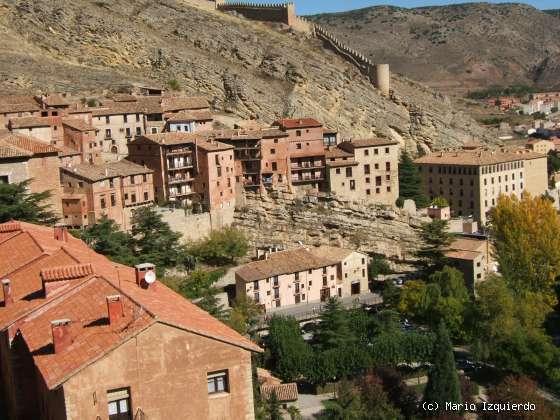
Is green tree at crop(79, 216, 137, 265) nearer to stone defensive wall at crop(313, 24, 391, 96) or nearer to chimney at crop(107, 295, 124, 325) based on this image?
chimney at crop(107, 295, 124, 325)

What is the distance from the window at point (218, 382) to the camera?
590 inches

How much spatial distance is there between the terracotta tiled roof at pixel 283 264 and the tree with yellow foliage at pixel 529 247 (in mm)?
11699

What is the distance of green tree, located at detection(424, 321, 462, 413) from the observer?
35312 millimetres

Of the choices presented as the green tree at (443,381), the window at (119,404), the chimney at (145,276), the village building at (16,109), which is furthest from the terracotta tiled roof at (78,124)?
the window at (119,404)

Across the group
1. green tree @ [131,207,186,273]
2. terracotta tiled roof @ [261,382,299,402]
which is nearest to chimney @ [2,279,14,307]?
terracotta tiled roof @ [261,382,299,402]

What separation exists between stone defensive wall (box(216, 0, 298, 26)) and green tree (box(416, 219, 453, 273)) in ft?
156

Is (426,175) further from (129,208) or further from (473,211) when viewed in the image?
(129,208)

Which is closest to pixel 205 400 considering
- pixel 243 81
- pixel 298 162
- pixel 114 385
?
pixel 114 385

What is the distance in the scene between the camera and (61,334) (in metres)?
14.3

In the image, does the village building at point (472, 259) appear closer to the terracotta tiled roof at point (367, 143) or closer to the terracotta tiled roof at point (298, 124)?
the terracotta tiled roof at point (367, 143)

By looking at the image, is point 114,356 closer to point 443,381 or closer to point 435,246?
point 443,381

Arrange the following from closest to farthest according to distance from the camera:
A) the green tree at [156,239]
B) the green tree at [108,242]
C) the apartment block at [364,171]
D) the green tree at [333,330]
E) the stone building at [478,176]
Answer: the green tree at [108,242] → the green tree at [333,330] → the green tree at [156,239] → the apartment block at [364,171] → the stone building at [478,176]

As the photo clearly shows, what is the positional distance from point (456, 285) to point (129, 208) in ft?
67.3

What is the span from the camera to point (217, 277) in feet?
160
